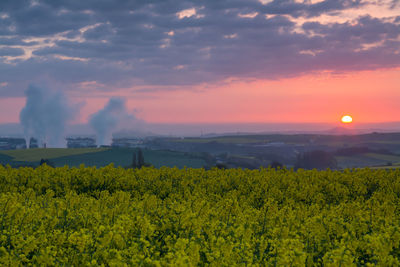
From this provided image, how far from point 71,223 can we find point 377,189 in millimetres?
9583

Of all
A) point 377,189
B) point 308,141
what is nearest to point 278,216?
point 377,189

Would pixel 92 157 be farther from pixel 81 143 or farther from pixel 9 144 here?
pixel 81 143

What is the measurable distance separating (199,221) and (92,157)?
71.4 meters

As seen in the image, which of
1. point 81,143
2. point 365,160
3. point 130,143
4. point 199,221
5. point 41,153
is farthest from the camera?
point 81,143

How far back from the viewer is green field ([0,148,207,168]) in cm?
7019

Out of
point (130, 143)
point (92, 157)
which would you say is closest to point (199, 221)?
point (92, 157)

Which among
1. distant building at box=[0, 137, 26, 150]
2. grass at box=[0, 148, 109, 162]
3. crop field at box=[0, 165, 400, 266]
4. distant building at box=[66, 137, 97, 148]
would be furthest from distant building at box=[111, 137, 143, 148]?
crop field at box=[0, 165, 400, 266]

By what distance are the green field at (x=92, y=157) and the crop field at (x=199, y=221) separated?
172 feet

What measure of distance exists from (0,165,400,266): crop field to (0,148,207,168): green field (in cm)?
5236

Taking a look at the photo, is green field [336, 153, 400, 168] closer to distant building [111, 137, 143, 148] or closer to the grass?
the grass

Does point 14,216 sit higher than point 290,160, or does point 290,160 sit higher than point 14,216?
point 14,216

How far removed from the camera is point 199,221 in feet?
22.9

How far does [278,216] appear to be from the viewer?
8.05m

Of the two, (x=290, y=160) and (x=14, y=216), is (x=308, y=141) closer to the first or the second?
(x=290, y=160)
